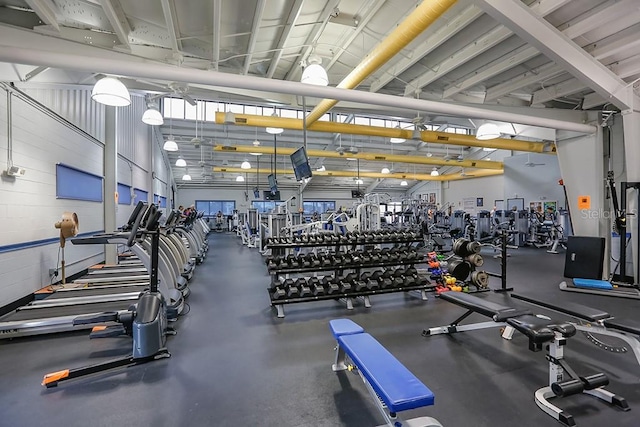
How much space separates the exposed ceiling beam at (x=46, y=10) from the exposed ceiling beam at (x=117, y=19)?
1.61 feet

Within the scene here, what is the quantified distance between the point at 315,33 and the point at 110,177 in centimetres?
531

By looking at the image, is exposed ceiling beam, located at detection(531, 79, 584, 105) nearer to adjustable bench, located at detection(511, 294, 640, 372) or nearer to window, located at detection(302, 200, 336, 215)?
adjustable bench, located at detection(511, 294, 640, 372)

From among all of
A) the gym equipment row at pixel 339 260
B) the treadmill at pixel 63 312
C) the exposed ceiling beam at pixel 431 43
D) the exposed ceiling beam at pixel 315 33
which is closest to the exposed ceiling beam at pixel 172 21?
the exposed ceiling beam at pixel 315 33

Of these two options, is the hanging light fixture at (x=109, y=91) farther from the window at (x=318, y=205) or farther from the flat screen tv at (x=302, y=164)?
the window at (x=318, y=205)

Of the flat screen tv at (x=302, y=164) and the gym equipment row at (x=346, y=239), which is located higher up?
the flat screen tv at (x=302, y=164)

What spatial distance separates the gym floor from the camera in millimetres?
1919

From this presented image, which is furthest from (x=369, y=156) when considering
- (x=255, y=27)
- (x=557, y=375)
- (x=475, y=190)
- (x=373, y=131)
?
(x=557, y=375)

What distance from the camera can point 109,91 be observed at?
10.7ft

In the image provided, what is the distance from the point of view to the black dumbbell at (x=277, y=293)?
378 centimetres

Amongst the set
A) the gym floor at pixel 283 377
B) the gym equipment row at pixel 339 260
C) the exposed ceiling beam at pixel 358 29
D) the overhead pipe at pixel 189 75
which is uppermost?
the exposed ceiling beam at pixel 358 29

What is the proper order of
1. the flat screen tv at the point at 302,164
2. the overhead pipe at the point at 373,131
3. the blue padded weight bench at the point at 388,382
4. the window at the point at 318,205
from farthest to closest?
the window at the point at 318,205, the overhead pipe at the point at 373,131, the flat screen tv at the point at 302,164, the blue padded weight bench at the point at 388,382

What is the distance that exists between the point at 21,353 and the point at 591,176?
27.1ft

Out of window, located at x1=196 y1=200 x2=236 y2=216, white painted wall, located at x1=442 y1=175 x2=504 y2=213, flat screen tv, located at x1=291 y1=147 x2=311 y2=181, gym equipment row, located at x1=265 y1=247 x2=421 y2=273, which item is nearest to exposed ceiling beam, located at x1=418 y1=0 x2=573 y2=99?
flat screen tv, located at x1=291 y1=147 x2=311 y2=181

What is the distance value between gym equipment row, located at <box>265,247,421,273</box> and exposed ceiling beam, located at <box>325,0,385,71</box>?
3.00 metres
